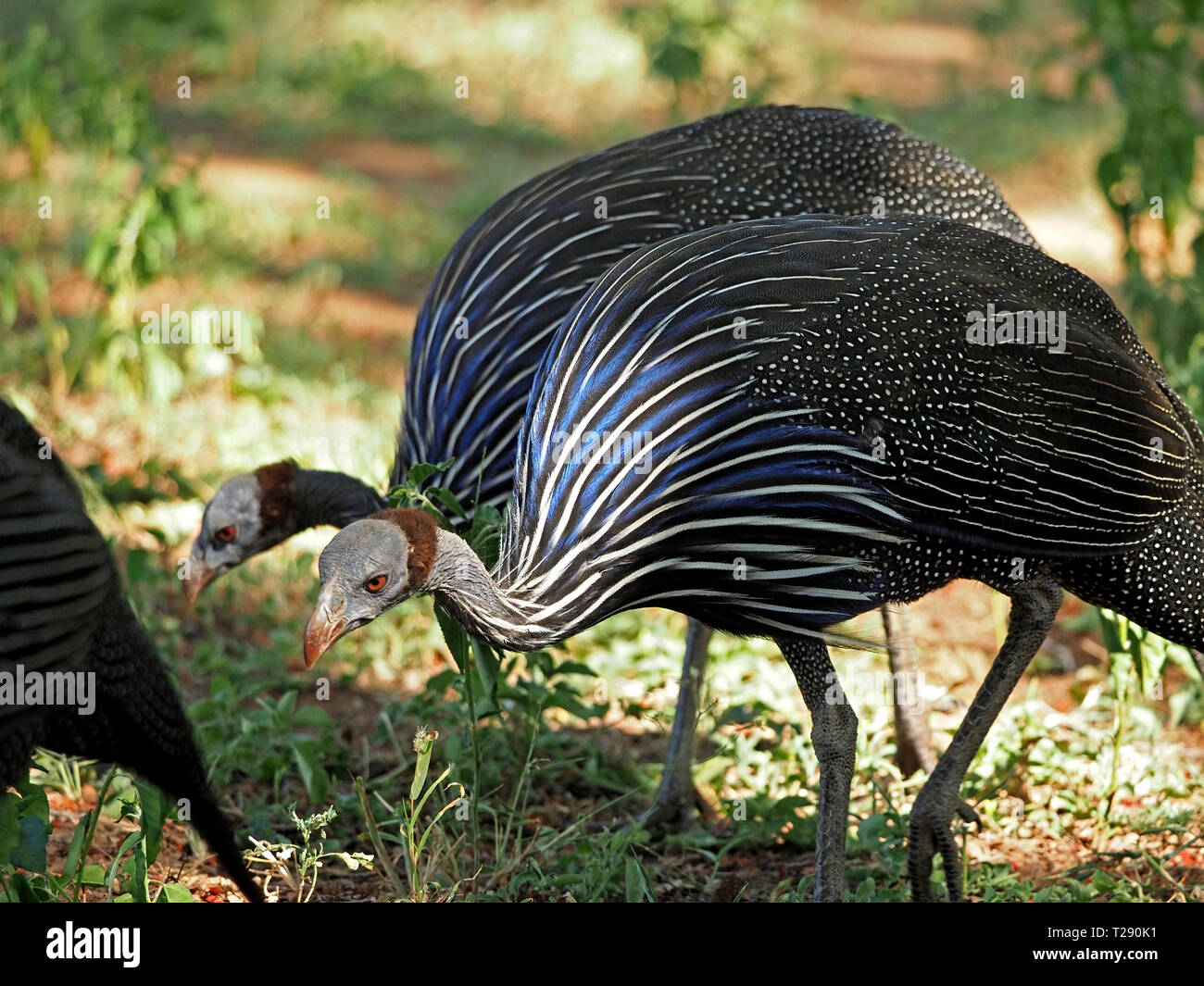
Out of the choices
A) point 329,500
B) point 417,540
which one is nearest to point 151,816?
point 417,540

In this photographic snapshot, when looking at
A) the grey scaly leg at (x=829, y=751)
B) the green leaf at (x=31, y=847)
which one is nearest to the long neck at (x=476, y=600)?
the grey scaly leg at (x=829, y=751)

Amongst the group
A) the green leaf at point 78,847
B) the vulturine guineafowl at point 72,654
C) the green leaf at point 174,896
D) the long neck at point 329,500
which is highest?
the long neck at point 329,500

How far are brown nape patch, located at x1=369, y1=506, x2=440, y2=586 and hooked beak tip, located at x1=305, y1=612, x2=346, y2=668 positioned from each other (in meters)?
0.16

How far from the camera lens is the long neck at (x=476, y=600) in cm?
293

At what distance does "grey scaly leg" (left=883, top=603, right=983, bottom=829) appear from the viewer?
4.07 metres

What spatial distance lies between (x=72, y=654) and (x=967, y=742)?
1915 mm

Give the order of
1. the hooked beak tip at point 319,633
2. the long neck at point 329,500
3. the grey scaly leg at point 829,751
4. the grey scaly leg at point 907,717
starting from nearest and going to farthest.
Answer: the hooked beak tip at point 319,633 < the grey scaly leg at point 829,751 < the long neck at point 329,500 < the grey scaly leg at point 907,717

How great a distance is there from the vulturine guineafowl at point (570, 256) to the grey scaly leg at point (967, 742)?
58 cm

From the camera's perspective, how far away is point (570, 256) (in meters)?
3.84

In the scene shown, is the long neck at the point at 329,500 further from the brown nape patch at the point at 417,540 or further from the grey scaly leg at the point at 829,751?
the grey scaly leg at the point at 829,751

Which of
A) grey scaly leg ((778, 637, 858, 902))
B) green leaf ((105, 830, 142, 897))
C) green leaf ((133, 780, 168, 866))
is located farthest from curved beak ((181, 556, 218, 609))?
grey scaly leg ((778, 637, 858, 902))

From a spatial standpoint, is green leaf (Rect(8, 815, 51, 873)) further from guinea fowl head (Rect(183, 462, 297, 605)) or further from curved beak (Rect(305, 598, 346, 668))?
guinea fowl head (Rect(183, 462, 297, 605))

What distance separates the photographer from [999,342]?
10.3 feet
